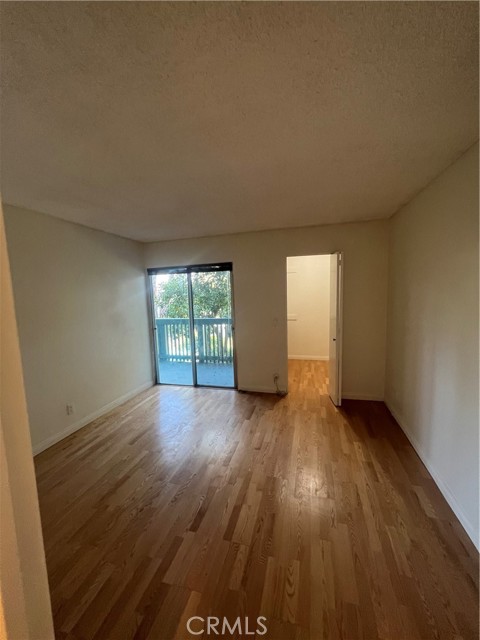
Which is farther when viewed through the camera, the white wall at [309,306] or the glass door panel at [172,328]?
the white wall at [309,306]

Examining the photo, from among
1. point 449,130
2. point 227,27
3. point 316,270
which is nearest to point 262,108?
point 227,27

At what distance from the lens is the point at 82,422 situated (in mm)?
3107

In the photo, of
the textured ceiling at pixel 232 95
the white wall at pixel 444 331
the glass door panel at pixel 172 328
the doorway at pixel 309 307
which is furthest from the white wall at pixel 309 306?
the textured ceiling at pixel 232 95

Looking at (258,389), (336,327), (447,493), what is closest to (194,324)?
(258,389)

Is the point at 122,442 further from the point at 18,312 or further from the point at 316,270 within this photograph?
the point at 316,270

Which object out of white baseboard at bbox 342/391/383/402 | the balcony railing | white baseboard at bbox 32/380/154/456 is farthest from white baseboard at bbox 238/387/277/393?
white baseboard at bbox 32/380/154/456

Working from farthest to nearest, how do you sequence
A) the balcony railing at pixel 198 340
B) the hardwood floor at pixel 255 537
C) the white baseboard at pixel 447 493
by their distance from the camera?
the balcony railing at pixel 198 340
the white baseboard at pixel 447 493
the hardwood floor at pixel 255 537

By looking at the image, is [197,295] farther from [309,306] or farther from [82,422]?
[309,306]

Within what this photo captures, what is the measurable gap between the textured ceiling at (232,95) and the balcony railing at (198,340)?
240 cm

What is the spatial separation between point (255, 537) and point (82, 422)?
97.5 inches

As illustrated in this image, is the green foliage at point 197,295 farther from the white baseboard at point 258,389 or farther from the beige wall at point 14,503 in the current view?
the beige wall at point 14,503

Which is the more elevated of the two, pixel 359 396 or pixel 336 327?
pixel 336 327

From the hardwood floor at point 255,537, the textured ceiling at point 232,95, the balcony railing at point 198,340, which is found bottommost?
the hardwood floor at point 255,537

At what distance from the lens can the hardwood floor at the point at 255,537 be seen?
4.03 ft
